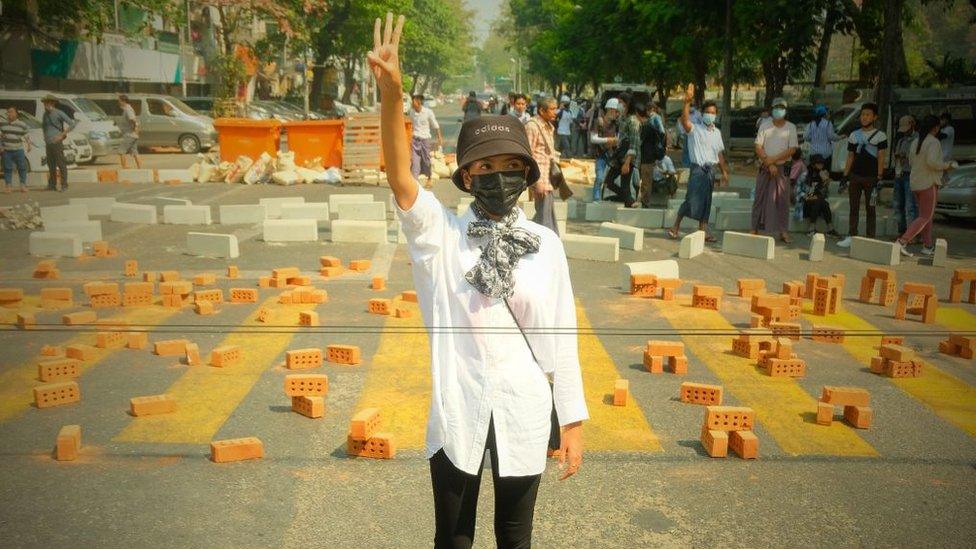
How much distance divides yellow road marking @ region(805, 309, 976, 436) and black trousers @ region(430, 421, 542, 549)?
165 inches

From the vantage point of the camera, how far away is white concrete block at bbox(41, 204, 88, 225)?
46.8ft

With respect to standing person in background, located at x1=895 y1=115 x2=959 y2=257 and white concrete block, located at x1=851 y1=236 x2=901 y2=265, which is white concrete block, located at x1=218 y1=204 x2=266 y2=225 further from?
standing person in background, located at x1=895 y1=115 x2=959 y2=257

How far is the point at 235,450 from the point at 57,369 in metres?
2.35

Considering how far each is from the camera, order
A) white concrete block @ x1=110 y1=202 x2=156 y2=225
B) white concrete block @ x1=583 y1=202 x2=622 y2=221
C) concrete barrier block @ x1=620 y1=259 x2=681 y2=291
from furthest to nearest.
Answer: white concrete block @ x1=583 y1=202 x2=622 y2=221 < white concrete block @ x1=110 y1=202 x2=156 y2=225 < concrete barrier block @ x1=620 y1=259 x2=681 y2=291

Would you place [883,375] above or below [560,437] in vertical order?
below

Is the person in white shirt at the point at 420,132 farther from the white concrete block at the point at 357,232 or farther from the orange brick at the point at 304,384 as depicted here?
the orange brick at the point at 304,384

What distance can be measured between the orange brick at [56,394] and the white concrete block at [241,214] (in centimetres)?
891

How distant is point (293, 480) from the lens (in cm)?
503

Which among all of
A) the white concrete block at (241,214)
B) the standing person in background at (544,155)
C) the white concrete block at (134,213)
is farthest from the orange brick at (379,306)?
the white concrete block at (134,213)

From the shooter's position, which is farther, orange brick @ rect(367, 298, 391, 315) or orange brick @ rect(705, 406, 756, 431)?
orange brick @ rect(367, 298, 391, 315)

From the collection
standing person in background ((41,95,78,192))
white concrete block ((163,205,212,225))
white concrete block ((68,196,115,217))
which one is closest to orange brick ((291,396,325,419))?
white concrete block ((163,205,212,225))

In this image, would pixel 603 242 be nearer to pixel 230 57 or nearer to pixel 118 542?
pixel 118 542

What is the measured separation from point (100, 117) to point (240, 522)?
25.4m

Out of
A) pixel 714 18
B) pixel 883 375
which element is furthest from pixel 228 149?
pixel 883 375
